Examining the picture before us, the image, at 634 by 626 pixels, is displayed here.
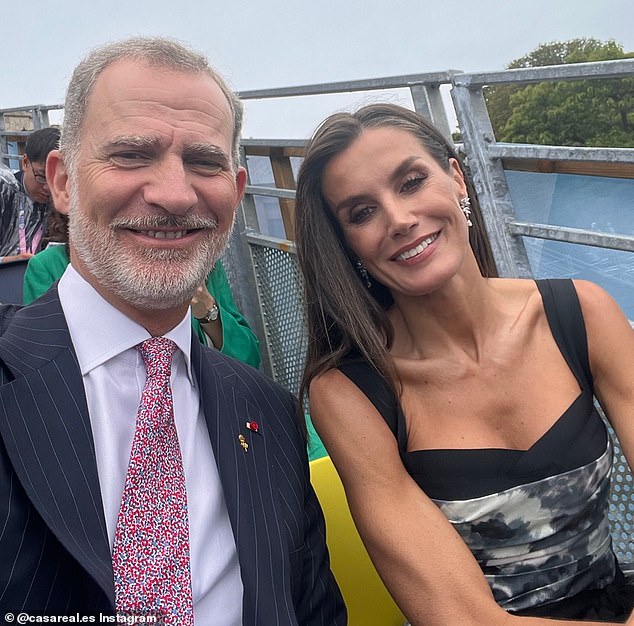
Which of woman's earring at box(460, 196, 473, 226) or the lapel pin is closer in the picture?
the lapel pin

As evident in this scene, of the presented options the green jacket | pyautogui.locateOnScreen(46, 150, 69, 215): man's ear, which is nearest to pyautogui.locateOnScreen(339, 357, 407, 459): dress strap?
pyautogui.locateOnScreen(46, 150, 69, 215): man's ear

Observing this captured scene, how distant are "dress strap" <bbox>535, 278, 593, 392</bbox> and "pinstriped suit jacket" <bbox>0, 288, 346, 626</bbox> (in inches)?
31.6

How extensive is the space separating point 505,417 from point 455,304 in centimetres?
36

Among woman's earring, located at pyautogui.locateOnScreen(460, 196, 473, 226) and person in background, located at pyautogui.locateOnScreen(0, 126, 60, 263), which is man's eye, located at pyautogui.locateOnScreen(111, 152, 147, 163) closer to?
woman's earring, located at pyautogui.locateOnScreen(460, 196, 473, 226)

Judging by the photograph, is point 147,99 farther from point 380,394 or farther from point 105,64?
point 380,394

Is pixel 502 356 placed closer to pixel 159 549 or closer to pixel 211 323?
pixel 159 549

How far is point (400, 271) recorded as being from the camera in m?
1.98

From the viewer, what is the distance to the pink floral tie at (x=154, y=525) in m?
1.37

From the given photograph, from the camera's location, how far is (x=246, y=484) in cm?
168

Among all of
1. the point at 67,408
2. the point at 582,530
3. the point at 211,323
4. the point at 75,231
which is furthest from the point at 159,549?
the point at 211,323

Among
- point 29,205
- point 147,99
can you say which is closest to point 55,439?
point 147,99

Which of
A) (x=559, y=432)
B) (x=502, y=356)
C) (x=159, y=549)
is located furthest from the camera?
(x=502, y=356)

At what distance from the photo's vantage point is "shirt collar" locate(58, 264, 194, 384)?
157 cm

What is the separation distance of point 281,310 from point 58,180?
2.45 m
